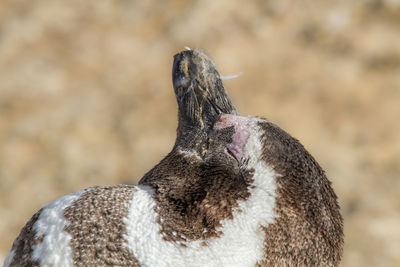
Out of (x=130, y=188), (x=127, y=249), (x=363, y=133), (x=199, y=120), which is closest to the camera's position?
(x=127, y=249)

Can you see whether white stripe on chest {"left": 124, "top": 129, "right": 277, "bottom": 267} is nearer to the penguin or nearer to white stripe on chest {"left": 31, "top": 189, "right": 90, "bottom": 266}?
the penguin

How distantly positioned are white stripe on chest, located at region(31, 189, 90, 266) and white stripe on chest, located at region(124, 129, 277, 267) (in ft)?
0.46

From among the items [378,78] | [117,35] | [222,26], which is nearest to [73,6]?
[117,35]

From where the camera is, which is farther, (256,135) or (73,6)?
(73,6)

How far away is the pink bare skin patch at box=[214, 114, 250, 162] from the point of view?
1.57 meters

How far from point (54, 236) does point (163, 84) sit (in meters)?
6.15

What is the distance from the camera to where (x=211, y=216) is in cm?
144

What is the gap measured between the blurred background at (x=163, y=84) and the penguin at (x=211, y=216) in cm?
476

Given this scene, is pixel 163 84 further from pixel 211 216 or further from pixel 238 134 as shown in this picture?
pixel 211 216

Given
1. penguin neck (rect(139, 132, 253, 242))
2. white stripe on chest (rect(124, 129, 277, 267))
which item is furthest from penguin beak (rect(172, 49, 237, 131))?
white stripe on chest (rect(124, 129, 277, 267))

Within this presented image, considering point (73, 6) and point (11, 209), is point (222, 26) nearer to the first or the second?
point (73, 6)

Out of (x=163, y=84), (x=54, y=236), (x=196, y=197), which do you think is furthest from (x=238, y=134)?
(x=163, y=84)

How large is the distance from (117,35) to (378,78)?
10.2 feet

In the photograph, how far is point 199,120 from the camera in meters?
1.76
